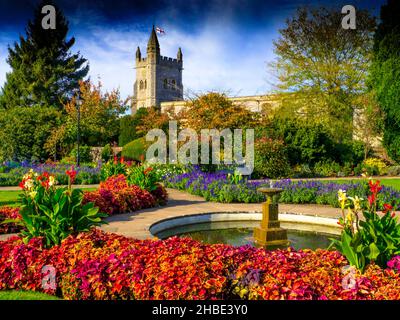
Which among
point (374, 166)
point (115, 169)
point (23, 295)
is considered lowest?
point (23, 295)

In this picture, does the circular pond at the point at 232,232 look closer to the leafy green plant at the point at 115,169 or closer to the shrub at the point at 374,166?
the leafy green plant at the point at 115,169

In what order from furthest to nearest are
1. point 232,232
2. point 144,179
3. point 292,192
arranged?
point 292,192 → point 144,179 → point 232,232

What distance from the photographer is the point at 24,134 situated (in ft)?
79.4

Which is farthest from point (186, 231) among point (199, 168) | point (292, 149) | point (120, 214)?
point (292, 149)

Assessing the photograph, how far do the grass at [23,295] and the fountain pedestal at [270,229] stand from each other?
417 centimetres

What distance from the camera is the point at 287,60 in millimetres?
25219

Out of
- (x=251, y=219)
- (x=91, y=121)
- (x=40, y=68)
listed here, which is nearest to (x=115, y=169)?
(x=251, y=219)

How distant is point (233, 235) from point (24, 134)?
19.6 metres

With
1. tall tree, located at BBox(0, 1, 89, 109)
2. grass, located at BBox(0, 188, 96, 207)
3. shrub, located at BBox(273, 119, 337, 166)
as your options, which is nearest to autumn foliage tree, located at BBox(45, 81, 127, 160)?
tall tree, located at BBox(0, 1, 89, 109)

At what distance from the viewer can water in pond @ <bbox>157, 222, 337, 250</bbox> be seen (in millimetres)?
7629

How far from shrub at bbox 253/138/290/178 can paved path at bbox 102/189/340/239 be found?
24.9 ft

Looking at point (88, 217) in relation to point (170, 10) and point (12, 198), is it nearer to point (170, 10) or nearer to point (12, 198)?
point (170, 10)

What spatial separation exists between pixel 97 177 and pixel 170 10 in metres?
10.2

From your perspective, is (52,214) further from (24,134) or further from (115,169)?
(24,134)
